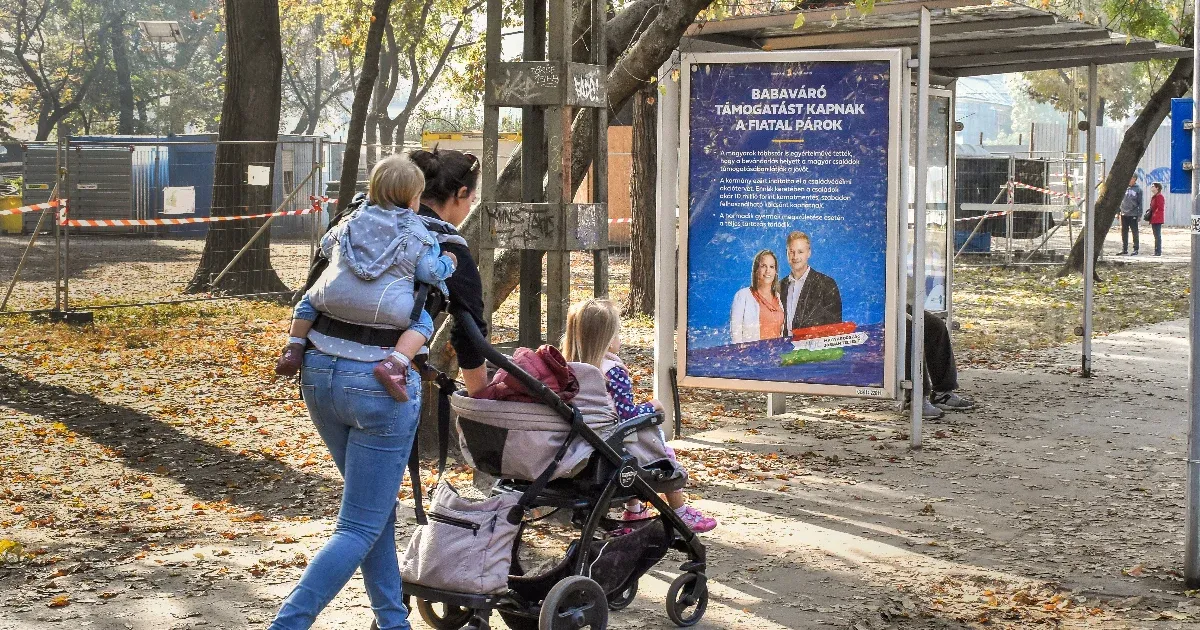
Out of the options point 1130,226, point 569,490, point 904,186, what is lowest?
point 569,490

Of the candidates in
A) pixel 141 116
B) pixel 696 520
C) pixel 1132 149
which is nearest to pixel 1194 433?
pixel 696 520

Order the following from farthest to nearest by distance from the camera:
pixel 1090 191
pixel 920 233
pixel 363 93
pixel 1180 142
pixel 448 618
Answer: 1. pixel 363 93
2. pixel 1090 191
3. pixel 920 233
4. pixel 1180 142
5. pixel 448 618

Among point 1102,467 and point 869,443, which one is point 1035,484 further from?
point 869,443

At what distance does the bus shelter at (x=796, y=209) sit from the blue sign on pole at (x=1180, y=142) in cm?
239

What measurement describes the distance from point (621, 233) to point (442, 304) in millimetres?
25166

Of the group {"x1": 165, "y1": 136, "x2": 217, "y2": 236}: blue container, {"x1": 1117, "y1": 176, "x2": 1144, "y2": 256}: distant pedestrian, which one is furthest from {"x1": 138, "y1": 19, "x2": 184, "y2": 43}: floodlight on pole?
Answer: {"x1": 1117, "y1": 176, "x2": 1144, "y2": 256}: distant pedestrian

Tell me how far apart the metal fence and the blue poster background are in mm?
9999

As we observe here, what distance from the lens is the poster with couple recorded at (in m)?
8.25

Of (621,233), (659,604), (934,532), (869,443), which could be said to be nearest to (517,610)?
(659,604)

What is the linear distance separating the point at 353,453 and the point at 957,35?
6485 mm

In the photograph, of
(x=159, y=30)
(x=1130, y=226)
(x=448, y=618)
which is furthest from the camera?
(x=159, y=30)

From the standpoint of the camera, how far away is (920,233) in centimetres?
876

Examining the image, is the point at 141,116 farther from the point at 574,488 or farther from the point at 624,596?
the point at 574,488

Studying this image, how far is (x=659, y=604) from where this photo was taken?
5.48 m
